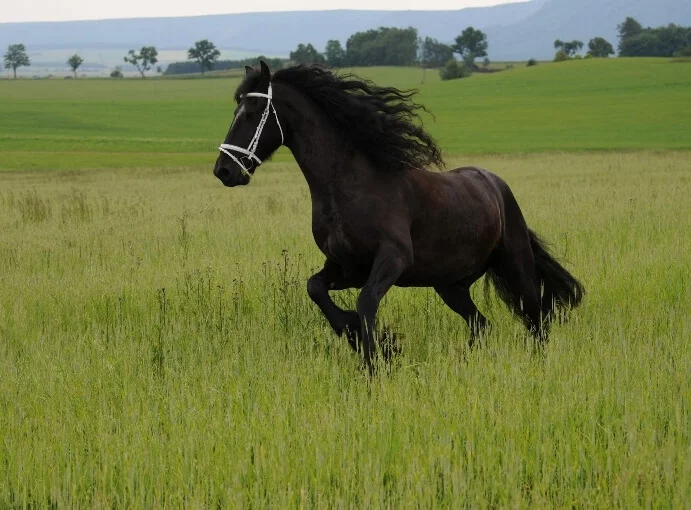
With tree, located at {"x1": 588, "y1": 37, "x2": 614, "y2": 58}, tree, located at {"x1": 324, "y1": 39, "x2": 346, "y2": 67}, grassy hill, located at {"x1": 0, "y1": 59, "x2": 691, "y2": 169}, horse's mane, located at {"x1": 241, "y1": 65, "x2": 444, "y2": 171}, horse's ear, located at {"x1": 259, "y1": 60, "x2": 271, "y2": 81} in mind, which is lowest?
grassy hill, located at {"x1": 0, "y1": 59, "x2": 691, "y2": 169}

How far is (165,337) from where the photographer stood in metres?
7.52

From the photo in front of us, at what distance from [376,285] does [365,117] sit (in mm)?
1360

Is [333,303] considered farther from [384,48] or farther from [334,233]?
[384,48]

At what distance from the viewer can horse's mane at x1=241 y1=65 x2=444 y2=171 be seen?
22.6 feet

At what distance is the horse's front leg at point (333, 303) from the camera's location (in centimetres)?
667

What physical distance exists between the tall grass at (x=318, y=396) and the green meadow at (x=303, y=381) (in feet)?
0.07

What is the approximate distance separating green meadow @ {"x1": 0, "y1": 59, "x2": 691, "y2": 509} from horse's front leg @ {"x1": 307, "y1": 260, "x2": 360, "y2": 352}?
0.93 ft

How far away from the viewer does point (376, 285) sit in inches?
253

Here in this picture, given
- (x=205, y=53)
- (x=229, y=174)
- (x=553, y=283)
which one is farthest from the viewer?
(x=205, y=53)

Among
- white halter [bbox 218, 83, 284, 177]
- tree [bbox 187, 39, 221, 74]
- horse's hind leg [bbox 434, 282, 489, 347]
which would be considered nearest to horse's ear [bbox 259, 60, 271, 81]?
white halter [bbox 218, 83, 284, 177]

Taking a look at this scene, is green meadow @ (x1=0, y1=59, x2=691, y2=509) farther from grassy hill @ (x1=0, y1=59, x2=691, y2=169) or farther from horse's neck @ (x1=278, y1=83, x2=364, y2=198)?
grassy hill @ (x1=0, y1=59, x2=691, y2=169)

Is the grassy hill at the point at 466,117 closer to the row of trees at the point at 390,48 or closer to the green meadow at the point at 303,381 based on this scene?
the green meadow at the point at 303,381

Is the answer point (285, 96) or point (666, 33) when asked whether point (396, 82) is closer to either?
point (666, 33)

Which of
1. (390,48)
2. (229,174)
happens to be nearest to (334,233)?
(229,174)
